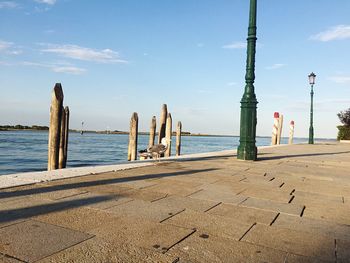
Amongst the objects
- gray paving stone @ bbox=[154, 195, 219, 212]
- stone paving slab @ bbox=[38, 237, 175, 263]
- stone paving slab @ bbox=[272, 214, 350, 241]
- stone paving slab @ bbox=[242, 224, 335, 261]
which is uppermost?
gray paving stone @ bbox=[154, 195, 219, 212]

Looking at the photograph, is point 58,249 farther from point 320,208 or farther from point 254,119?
point 254,119

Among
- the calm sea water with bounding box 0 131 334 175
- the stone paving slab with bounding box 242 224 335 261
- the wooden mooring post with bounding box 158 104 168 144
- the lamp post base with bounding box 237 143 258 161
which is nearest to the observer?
the stone paving slab with bounding box 242 224 335 261

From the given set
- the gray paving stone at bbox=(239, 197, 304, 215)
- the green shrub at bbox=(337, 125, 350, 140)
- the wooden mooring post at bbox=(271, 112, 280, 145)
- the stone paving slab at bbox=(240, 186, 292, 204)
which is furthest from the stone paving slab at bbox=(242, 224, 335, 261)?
the green shrub at bbox=(337, 125, 350, 140)

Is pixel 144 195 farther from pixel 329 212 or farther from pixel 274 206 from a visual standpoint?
pixel 329 212

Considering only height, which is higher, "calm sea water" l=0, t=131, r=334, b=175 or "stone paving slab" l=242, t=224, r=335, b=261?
"stone paving slab" l=242, t=224, r=335, b=261

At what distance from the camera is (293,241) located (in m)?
2.33

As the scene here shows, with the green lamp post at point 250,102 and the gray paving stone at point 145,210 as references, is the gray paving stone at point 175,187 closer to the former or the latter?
the gray paving stone at point 145,210

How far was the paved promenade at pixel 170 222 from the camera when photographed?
2.01 metres

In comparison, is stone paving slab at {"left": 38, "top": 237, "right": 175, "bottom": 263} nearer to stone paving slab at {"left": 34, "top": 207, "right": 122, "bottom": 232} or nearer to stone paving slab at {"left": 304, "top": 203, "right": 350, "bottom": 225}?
stone paving slab at {"left": 34, "top": 207, "right": 122, "bottom": 232}

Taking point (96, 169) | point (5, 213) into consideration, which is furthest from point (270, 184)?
point (5, 213)

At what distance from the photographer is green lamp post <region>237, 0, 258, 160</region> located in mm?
7859

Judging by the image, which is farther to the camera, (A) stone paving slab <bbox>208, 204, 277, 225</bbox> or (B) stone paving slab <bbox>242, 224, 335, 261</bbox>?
(A) stone paving slab <bbox>208, 204, 277, 225</bbox>

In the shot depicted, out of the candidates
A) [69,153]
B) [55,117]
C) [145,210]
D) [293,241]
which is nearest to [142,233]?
[145,210]

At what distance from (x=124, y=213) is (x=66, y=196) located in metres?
0.92
